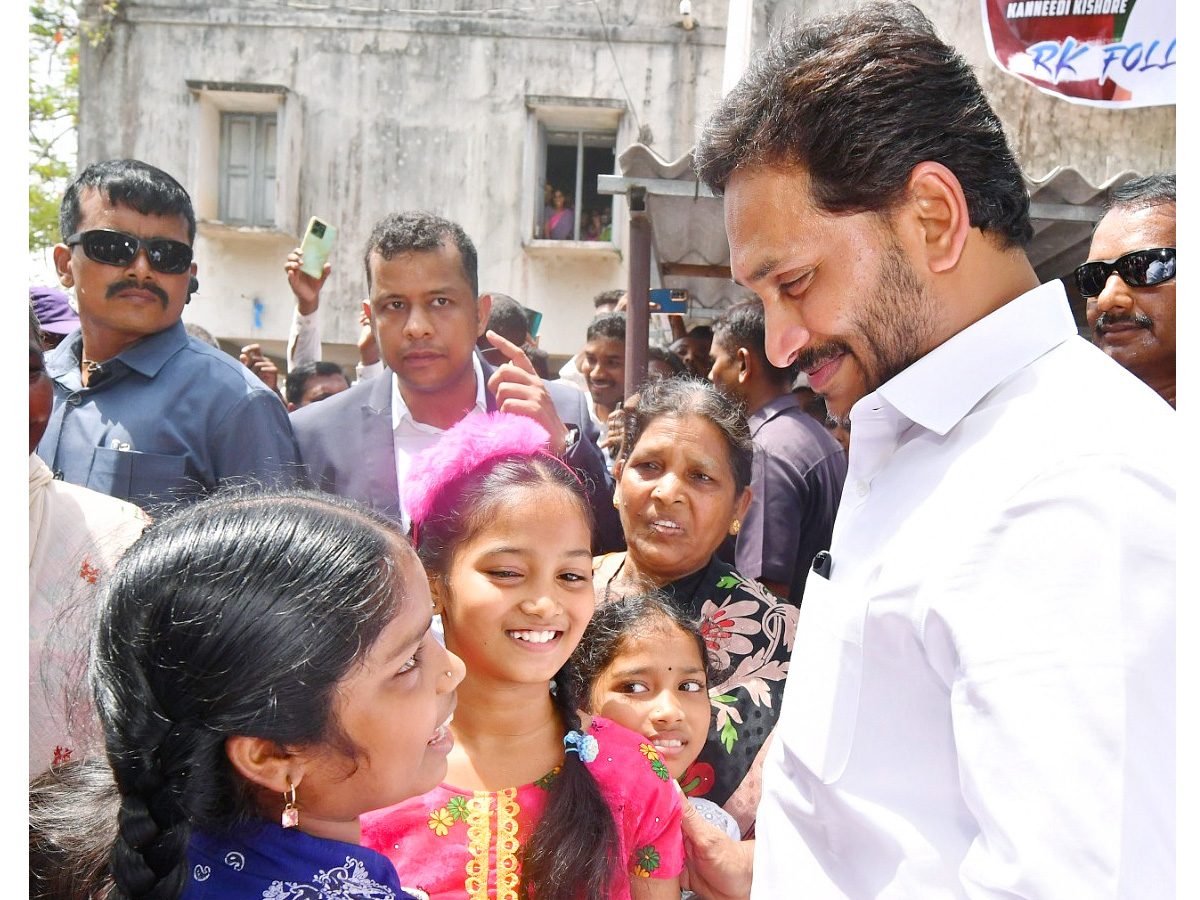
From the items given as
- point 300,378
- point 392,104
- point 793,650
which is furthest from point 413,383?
point 392,104

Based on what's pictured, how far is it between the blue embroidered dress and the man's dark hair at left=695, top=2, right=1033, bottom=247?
110 centimetres

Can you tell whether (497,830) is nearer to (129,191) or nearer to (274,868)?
(274,868)

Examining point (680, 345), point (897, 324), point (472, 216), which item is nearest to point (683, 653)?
point (897, 324)

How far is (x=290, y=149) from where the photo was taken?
10.9 metres

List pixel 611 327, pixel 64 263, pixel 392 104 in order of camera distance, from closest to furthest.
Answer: pixel 64 263 < pixel 611 327 < pixel 392 104

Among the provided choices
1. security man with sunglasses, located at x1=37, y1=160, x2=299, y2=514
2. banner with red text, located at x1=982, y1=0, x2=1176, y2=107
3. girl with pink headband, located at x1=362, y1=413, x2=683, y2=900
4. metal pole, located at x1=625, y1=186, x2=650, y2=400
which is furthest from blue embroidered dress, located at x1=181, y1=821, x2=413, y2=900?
banner with red text, located at x1=982, y1=0, x2=1176, y2=107

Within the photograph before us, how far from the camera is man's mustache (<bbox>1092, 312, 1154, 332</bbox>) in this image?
278 cm

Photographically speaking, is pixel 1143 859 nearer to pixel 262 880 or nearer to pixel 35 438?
pixel 262 880

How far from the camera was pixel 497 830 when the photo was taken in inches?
72.2

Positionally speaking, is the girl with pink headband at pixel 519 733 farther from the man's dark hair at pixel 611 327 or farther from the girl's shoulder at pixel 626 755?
the man's dark hair at pixel 611 327

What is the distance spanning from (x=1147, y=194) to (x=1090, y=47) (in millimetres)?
3366

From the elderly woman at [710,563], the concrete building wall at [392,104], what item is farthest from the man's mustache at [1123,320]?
the concrete building wall at [392,104]

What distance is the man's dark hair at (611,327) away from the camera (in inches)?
221

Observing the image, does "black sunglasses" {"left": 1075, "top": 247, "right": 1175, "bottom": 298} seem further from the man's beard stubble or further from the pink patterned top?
the pink patterned top
